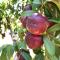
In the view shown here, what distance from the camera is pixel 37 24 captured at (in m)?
0.60

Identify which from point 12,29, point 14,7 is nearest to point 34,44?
point 14,7

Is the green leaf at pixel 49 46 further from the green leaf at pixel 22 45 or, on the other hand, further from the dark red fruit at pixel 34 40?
the green leaf at pixel 22 45

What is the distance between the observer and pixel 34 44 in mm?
618

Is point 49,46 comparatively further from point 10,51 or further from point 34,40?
point 10,51

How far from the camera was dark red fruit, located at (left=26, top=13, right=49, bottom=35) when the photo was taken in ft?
1.96

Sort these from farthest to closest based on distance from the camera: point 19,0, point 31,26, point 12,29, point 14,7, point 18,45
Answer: point 12,29, point 14,7, point 19,0, point 18,45, point 31,26

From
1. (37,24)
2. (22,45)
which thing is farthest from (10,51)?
(37,24)

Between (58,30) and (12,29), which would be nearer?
(58,30)

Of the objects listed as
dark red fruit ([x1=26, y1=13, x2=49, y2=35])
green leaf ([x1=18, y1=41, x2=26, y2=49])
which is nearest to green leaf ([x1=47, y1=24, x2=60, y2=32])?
dark red fruit ([x1=26, y1=13, x2=49, y2=35])

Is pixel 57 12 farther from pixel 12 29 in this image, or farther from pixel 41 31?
pixel 12 29

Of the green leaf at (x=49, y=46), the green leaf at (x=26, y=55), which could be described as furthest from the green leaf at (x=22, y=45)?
the green leaf at (x=49, y=46)

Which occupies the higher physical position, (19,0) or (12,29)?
(19,0)

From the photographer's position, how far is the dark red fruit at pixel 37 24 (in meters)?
0.60

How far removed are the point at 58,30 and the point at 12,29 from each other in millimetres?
947
